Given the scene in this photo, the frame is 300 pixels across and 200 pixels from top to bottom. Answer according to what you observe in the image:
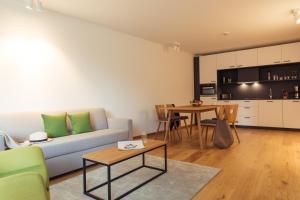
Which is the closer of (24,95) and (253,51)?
(24,95)

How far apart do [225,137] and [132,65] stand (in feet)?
8.12

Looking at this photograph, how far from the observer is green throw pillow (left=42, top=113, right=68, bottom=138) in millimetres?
2984

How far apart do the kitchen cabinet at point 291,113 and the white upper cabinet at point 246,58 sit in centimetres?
136

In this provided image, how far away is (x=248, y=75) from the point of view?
633 cm

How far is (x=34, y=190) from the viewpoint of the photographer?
111cm

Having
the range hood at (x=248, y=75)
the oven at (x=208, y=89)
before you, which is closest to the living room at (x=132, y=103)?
the range hood at (x=248, y=75)

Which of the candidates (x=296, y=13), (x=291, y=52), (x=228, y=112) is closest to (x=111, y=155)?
(x=228, y=112)

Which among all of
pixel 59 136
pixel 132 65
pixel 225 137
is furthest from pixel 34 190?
pixel 132 65

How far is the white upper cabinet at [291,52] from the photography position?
533 cm

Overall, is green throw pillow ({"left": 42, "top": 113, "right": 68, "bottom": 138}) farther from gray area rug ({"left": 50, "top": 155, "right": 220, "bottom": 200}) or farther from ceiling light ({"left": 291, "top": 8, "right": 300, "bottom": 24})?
ceiling light ({"left": 291, "top": 8, "right": 300, "bottom": 24})

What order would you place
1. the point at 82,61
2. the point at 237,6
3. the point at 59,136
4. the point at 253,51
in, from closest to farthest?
the point at 59,136 < the point at 237,6 < the point at 82,61 < the point at 253,51

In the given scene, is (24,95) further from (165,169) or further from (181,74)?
(181,74)

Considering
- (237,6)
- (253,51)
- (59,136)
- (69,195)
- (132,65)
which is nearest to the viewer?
(69,195)

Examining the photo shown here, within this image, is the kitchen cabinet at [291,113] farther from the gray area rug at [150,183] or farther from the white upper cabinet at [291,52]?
the gray area rug at [150,183]
